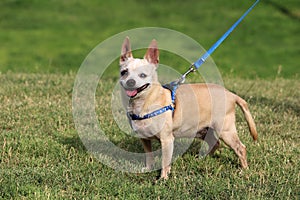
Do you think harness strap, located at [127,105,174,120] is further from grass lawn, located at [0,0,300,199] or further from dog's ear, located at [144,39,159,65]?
grass lawn, located at [0,0,300,199]

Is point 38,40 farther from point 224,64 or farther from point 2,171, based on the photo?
point 2,171

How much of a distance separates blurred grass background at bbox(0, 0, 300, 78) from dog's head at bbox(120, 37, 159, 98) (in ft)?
34.0

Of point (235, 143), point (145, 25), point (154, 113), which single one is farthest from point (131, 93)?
point (145, 25)

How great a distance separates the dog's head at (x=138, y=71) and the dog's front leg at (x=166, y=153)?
56 centimetres

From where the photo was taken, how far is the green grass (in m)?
4.91

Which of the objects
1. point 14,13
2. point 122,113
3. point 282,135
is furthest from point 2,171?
point 14,13

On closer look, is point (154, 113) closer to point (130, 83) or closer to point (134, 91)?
point (134, 91)

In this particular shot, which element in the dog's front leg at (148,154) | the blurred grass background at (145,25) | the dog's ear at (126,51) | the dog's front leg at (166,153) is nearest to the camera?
the dog's ear at (126,51)

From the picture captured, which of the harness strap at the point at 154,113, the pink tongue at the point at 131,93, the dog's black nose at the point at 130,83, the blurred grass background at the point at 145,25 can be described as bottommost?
the harness strap at the point at 154,113

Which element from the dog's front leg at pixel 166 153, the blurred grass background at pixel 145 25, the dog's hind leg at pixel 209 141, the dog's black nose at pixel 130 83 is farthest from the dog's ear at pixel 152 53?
the blurred grass background at pixel 145 25

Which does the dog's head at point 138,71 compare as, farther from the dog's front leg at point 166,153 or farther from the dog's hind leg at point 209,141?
the dog's hind leg at point 209,141

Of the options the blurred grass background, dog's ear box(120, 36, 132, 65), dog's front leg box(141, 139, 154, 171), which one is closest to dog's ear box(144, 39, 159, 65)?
dog's ear box(120, 36, 132, 65)

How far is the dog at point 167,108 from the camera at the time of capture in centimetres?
510

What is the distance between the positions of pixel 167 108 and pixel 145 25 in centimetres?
1636
